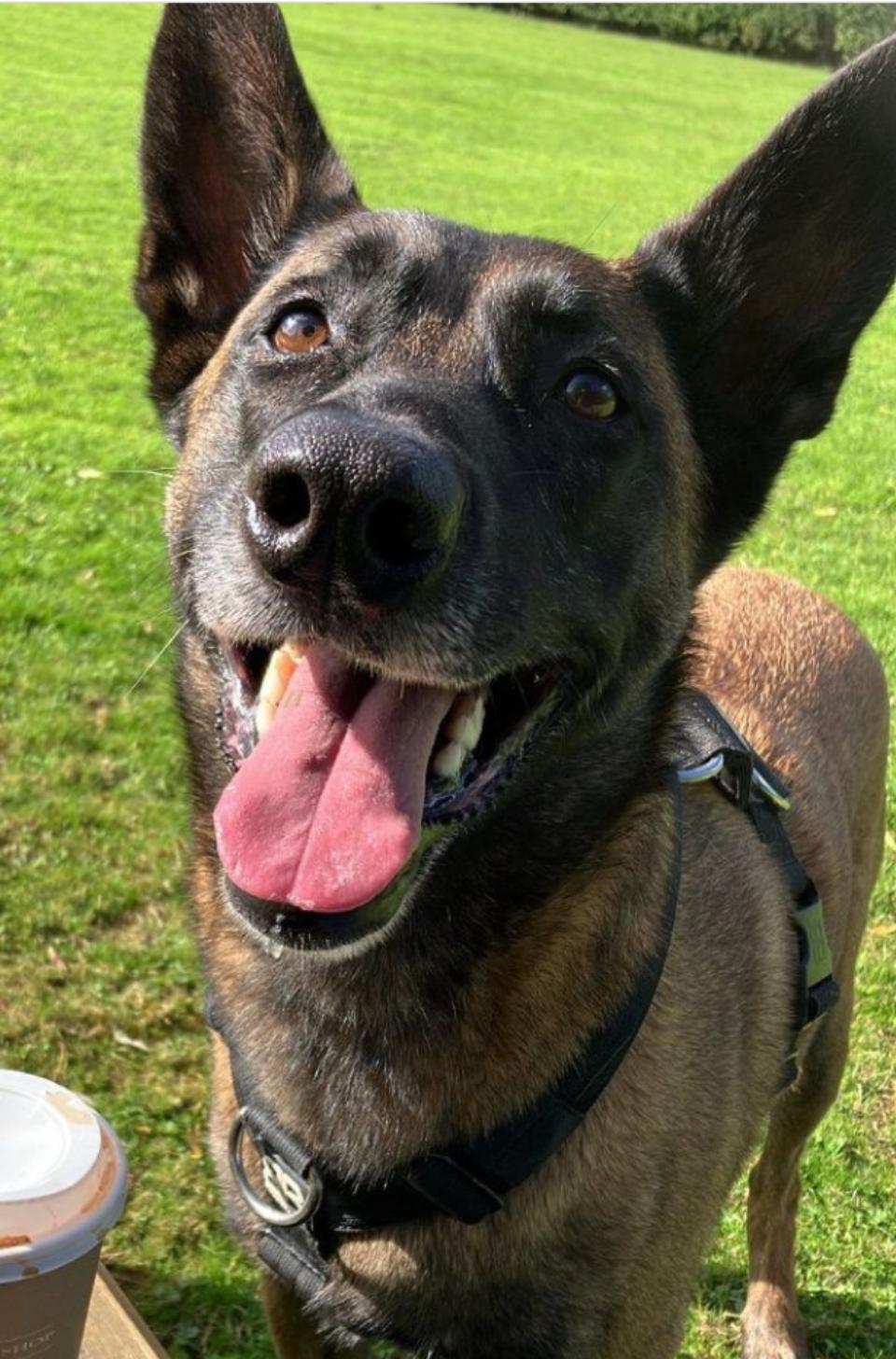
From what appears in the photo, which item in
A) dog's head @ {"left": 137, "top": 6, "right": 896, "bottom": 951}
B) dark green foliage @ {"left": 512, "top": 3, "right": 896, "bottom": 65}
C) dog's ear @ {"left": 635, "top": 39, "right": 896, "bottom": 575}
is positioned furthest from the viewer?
dark green foliage @ {"left": 512, "top": 3, "right": 896, "bottom": 65}

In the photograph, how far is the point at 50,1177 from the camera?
6.50 ft

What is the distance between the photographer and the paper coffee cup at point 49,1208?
1.94 meters

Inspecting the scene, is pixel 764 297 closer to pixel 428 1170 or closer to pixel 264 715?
pixel 264 715

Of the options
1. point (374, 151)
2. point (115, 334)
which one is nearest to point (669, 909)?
point (115, 334)

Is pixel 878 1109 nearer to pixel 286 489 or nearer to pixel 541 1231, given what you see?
pixel 541 1231

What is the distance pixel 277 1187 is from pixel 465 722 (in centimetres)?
90

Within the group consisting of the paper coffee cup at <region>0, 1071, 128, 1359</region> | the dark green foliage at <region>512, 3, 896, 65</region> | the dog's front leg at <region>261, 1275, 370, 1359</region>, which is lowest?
the dark green foliage at <region>512, 3, 896, 65</region>

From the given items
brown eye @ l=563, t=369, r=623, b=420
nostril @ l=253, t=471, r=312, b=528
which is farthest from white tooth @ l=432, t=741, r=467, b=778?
brown eye @ l=563, t=369, r=623, b=420

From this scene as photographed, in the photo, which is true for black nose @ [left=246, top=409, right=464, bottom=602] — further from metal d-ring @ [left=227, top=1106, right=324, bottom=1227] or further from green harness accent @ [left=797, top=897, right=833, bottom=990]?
green harness accent @ [left=797, top=897, right=833, bottom=990]

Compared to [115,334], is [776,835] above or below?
above

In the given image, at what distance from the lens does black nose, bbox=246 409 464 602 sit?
1724 mm

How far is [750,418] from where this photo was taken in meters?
2.69

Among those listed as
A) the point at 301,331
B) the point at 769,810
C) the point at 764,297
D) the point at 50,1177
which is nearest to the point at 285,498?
the point at 301,331

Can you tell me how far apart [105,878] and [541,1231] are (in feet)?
8.11
